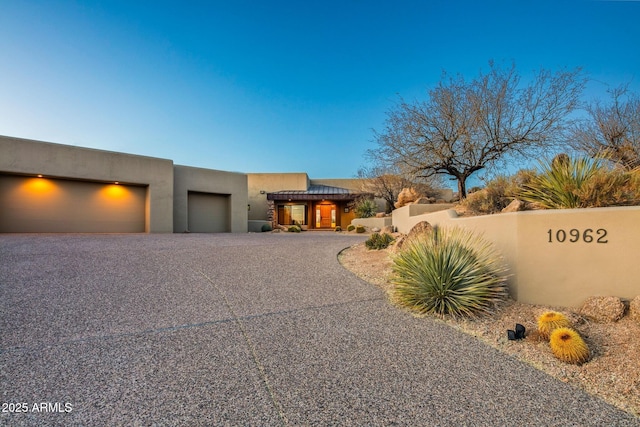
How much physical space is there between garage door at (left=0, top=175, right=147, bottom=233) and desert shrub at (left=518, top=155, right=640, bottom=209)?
1848 centimetres

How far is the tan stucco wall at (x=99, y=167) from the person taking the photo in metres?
13.6

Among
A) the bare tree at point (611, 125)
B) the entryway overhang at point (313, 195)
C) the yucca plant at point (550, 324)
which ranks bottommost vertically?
the yucca plant at point (550, 324)

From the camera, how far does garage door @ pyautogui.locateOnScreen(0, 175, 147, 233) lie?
14.3 meters

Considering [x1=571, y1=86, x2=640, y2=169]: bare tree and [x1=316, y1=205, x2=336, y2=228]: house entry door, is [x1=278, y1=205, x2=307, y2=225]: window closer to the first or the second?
[x1=316, y1=205, x2=336, y2=228]: house entry door

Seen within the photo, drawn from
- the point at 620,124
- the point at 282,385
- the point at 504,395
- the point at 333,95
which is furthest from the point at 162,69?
the point at 620,124

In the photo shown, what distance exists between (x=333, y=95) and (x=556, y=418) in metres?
23.8

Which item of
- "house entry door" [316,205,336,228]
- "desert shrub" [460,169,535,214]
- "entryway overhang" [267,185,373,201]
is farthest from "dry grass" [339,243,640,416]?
"house entry door" [316,205,336,228]

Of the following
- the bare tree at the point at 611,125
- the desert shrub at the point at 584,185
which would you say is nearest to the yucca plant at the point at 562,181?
the desert shrub at the point at 584,185

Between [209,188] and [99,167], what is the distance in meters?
6.33

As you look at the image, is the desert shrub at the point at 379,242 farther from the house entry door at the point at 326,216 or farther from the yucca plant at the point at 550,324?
the house entry door at the point at 326,216

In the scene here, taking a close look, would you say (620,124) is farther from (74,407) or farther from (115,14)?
(115,14)

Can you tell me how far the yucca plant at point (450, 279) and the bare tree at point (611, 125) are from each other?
11318 mm

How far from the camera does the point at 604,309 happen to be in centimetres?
462

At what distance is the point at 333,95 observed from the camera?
2383cm
